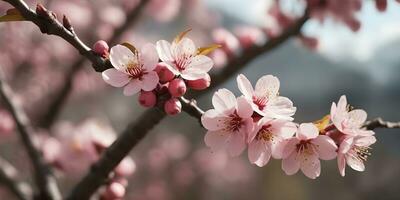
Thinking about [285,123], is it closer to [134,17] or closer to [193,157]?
[134,17]

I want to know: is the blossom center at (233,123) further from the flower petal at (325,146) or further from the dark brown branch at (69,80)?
the dark brown branch at (69,80)

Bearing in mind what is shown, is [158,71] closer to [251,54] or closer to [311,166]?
[311,166]

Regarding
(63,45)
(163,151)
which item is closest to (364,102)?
(163,151)

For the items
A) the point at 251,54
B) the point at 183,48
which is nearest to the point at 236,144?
the point at 183,48

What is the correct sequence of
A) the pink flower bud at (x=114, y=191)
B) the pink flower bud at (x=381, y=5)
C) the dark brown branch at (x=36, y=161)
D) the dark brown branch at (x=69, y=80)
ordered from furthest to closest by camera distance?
1. the dark brown branch at (x=69, y=80)
2. the dark brown branch at (x=36, y=161)
3. the pink flower bud at (x=381, y=5)
4. the pink flower bud at (x=114, y=191)

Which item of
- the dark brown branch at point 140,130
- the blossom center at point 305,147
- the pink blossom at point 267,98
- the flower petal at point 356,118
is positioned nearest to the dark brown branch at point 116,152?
the dark brown branch at point 140,130
